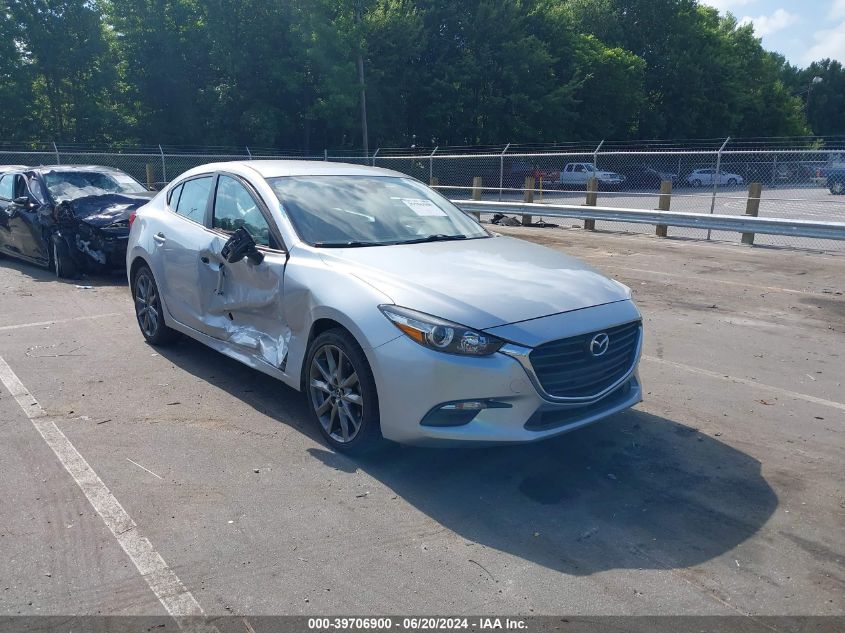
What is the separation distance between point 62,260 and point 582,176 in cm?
2260

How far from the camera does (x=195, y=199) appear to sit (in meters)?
6.16

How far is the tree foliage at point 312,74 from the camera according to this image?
36094 millimetres

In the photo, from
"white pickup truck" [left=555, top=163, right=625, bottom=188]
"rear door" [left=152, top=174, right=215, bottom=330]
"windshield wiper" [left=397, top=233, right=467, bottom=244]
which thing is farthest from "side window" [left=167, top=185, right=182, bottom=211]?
"white pickup truck" [left=555, top=163, right=625, bottom=188]

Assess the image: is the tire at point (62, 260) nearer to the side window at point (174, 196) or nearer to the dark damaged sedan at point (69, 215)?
the dark damaged sedan at point (69, 215)

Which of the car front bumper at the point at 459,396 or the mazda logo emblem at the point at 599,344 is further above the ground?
the mazda logo emblem at the point at 599,344

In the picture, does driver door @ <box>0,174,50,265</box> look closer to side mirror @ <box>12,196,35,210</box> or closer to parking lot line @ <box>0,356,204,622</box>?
side mirror @ <box>12,196,35,210</box>

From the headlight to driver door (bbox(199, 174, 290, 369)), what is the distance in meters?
1.22

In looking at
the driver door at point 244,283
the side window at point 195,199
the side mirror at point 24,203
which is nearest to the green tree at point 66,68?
the side mirror at point 24,203

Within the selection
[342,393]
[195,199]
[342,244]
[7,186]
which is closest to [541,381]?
[342,393]

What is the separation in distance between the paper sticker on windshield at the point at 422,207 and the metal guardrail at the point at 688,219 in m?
4.76

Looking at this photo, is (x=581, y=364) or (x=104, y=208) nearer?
(x=581, y=364)

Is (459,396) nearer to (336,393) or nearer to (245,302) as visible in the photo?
(336,393)

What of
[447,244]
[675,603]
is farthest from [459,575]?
[447,244]

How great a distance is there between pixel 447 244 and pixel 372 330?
128 cm
